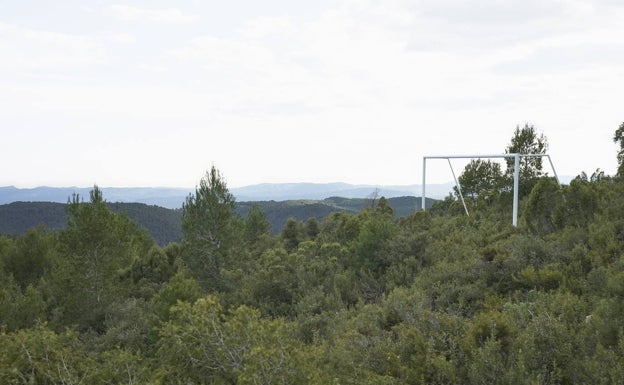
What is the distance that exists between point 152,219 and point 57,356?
347 ft

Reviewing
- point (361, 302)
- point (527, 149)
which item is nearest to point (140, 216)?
point (527, 149)

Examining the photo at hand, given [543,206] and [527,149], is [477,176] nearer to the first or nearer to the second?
[527,149]

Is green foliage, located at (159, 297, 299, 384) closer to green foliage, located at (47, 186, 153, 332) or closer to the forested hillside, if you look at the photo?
green foliage, located at (47, 186, 153, 332)

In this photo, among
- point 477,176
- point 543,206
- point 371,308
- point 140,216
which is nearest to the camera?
point 371,308

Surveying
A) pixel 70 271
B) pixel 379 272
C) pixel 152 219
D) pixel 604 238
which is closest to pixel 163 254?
pixel 70 271

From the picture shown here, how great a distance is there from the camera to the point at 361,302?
12180 millimetres

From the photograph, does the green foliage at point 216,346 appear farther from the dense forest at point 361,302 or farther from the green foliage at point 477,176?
the green foliage at point 477,176

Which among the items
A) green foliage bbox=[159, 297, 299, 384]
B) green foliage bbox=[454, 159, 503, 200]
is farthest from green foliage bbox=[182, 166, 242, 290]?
green foliage bbox=[454, 159, 503, 200]

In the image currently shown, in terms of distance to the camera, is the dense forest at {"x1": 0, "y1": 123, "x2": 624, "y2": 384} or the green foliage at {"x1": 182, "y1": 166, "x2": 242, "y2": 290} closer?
the dense forest at {"x1": 0, "y1": 123, "x2": 624, "y2": 384}

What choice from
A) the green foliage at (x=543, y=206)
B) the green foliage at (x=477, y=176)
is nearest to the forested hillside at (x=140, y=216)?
the green foliage at (x=477, y=176)

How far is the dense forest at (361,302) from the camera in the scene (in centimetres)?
596

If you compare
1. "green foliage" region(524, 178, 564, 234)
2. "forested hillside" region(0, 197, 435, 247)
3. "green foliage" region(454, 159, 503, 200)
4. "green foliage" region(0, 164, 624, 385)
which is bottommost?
"forested hillside" region(0, 197, 435, 247)

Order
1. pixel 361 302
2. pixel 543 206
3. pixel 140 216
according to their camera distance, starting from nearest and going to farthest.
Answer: pixel 361 302
pixel 543 206
pixel 140 216

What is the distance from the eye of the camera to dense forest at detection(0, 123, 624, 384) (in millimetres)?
5961
